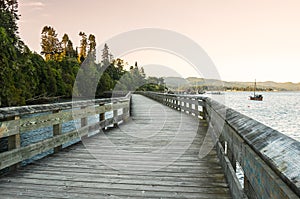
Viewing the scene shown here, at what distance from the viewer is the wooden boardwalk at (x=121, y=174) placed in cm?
282

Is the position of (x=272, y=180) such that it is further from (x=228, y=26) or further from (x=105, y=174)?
(x=228, y=26)

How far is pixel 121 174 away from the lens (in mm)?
3451

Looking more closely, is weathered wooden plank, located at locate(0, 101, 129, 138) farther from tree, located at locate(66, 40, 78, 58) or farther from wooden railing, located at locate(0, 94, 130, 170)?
tree, located at locate(66, 40, 78, 58)

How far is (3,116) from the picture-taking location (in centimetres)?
322

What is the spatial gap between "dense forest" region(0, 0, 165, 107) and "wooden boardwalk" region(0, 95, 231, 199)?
19.9 metres

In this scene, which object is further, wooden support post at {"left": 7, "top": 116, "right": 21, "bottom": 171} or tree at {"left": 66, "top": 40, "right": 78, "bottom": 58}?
tree at {"left": 66, "top": 40, "right": 78, "bottom": 58}

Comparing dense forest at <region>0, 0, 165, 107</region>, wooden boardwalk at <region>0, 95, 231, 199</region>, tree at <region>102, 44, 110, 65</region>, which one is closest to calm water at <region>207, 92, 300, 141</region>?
wooden boardwalk at <region>0, 95, 231, 199</region>

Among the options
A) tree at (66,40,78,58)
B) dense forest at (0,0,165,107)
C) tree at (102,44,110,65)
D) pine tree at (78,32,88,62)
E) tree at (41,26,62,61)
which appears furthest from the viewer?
tree at (102,44,110,65)

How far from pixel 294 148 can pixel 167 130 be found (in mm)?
6550

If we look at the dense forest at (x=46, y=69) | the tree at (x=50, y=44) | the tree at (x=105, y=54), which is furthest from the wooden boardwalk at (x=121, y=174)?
the tree at (x=105, y=54)

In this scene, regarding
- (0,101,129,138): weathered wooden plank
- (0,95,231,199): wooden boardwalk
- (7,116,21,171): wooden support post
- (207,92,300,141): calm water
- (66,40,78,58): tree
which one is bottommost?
(207,92,300,141): calm water

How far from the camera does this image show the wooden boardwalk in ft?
9.26

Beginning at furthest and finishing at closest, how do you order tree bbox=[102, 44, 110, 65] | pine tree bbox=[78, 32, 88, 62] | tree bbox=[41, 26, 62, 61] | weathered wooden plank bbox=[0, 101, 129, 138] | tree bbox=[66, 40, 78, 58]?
tree bbox=[102, 44, 110, 65] < pine tree bbox=[78, 32, 88, 62] < tree bbox=[66, 40, 78, 58] < tree bbox=[41, 26, 62, 61] < weathered wooden plank bbox=[0, 101, 129, 138]

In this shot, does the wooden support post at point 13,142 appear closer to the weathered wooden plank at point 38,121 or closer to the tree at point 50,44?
the weathered wooden plank at point 38,121
